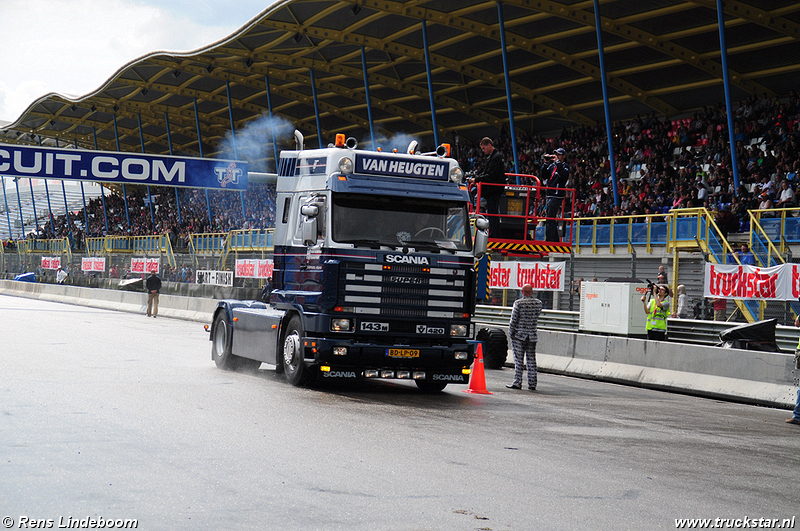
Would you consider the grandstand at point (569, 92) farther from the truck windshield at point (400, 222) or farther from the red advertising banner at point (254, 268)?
the truck windshield at point (400, 222)

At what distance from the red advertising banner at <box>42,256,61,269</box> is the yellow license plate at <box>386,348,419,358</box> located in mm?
50515

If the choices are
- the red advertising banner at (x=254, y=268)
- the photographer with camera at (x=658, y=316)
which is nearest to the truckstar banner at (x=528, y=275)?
the photographer with camera at (x=658, y=316)

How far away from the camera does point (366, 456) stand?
7895mm

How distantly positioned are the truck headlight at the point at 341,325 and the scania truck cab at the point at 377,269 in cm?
2

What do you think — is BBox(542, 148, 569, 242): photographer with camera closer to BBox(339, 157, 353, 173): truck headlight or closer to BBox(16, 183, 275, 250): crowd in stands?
BBox(339, 157, 353, 173): truck headlight

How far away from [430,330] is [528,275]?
11253 millimetres

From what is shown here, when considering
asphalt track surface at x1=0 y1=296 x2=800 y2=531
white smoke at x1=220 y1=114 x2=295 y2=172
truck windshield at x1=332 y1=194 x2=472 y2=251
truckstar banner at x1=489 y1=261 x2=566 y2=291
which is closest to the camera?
asphalt track surface at x1=0 y1=296 x2=800 y2=531

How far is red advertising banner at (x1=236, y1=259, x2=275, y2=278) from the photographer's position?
3262 centimetres

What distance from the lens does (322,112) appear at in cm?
5253

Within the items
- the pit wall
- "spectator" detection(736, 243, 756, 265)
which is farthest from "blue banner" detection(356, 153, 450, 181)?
"spectator" detection(736, 243, 756, 265)

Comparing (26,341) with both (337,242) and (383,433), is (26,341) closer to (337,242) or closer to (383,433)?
(337,242)

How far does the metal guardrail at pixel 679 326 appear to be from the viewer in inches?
626

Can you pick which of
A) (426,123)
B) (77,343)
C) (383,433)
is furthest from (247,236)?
(383,433)

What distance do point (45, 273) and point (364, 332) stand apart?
5282 centimetres
